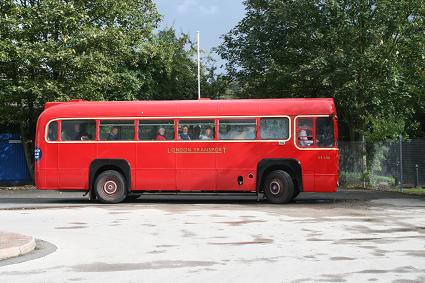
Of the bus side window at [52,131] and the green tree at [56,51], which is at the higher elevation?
the green tree at [56,51]

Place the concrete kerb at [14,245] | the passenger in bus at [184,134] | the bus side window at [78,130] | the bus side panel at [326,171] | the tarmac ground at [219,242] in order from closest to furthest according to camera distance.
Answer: the tarmac ground at [219,242], the concrete kerb at [14,245], the bus side panel at [326,171], the passenger in bus at [184,134], the bus side window at [78,130]

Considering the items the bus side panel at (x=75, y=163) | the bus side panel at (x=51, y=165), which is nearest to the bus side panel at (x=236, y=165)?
the bus side panel at (x=75, y=163)

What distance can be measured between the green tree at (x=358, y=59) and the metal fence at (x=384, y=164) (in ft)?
2.38

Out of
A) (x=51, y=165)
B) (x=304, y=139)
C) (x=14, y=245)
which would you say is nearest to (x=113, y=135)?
(x=51, y=165)

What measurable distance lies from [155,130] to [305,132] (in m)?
4.76

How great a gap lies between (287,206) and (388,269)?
9.56 metres

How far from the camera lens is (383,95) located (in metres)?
27.0

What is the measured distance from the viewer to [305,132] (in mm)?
18250

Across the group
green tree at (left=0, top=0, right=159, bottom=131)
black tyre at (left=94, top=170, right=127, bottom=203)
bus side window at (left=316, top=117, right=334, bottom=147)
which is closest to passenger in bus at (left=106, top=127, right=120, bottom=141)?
black tyre at (left=94, top=170, right=127, bottom=203)

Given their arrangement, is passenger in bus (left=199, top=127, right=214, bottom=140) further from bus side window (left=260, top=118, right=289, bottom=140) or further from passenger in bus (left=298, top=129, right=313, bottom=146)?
passenger in bus (left=298, top=129, right=313, bottom=146)

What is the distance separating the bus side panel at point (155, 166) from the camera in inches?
738

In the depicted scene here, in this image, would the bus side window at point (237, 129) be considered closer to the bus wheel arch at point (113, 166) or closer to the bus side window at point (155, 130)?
the bus side window at point (155, 130)

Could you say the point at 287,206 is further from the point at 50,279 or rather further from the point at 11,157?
the point at 11,157

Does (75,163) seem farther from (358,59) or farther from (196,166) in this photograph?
(358,59)
